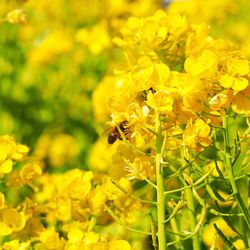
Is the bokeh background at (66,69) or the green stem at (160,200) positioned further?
the bokeh background at (66,69)

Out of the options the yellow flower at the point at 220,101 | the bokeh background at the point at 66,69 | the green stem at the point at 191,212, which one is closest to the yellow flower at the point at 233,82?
the yellow flower at the point at 220,101

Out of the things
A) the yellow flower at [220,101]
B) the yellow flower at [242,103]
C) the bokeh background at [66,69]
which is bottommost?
the bokeh background at [66,69]

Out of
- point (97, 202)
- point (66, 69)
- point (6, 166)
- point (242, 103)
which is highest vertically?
point (242, 103)

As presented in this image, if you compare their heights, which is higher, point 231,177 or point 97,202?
point 231,177

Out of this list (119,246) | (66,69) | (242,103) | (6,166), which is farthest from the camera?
(66,69)

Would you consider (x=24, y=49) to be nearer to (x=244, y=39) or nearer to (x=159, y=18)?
(x=244, y=39)

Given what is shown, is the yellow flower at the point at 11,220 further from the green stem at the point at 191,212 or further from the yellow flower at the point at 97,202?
the green stem at the point at 191,212

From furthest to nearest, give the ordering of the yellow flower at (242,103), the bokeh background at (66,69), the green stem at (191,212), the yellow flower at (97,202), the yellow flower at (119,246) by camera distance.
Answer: the bokeh background at (66,69), the yellow flower at (97,202), the green stem at (191,212), the yellow flower at (242,103), the yellow flower at (119,246)

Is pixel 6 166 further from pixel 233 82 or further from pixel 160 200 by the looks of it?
pixel 233 82

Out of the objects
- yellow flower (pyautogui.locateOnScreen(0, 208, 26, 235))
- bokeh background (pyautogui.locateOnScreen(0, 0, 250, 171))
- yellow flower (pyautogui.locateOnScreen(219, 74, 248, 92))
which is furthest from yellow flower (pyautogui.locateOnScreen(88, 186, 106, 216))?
bokeh background (pyautogui.locateOnScreen(0, 0, 250, 171))

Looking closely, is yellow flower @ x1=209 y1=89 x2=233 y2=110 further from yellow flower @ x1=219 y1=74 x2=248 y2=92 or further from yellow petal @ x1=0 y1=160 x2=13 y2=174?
yellow petal @ x1=0 y1=160 x2=13 y2=174

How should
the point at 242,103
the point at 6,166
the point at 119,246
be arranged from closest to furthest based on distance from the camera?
the point at 119,246 < the point at 242,103 < the point at 6,166

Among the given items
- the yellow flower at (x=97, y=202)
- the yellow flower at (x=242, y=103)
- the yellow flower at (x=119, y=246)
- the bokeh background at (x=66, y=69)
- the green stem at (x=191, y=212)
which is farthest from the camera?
the bokeh background at (x=66, y=69)

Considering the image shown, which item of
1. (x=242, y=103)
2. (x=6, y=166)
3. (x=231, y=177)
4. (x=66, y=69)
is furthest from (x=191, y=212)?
(x=66, y=69)
